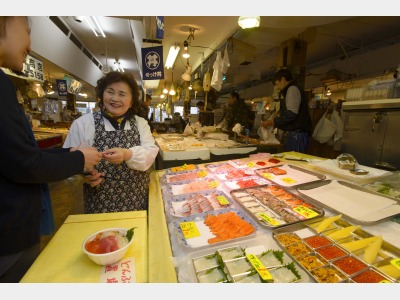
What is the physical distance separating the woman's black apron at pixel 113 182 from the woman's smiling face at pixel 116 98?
147mm

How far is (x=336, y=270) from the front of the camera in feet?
3.58

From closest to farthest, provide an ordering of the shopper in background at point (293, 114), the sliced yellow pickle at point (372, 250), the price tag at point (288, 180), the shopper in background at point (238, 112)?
the sliced yellow pickle at point (372, 250), the price tag at point (288, 180), the shopper in background at point (293, 114), the shopper in background at point (238, 112)

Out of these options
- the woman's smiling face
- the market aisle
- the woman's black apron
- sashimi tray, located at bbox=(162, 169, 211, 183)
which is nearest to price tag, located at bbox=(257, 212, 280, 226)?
sashimi tray, located at bbox=(162, 169, 211, 183)

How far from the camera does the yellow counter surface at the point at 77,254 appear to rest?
3.48 ft

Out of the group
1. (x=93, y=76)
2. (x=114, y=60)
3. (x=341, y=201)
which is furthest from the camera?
(x=93, y=76)

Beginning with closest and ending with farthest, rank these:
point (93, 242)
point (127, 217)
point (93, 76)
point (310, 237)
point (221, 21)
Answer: point (93, 242) < point (310, 237) < point (127, 217) < point (221, 21) < point (93, 76)

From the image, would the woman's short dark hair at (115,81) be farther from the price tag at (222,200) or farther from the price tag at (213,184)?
the price tag at (222,200)

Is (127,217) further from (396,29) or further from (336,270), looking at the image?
(396,29)

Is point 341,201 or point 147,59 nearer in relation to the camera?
point 341,201

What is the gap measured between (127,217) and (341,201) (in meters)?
1.74

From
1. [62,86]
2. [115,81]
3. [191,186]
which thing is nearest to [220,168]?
[191,186]

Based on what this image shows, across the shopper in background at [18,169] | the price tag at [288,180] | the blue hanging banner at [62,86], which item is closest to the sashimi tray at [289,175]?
the price tag at [288,180]

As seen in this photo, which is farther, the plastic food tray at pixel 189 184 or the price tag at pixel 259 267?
the plastic food tray at pixel 189 184
